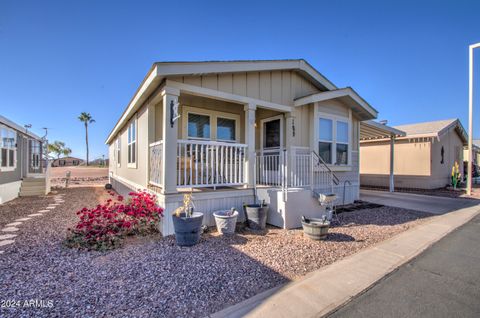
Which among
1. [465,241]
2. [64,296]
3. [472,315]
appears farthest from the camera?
[465,241]

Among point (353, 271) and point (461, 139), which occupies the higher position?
point (461, 139)

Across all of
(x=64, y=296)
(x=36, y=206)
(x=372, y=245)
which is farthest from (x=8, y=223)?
(x=372, y=245)

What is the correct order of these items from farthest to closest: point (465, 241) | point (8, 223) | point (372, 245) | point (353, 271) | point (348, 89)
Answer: point (348, 89), point (8, 223), point (465, 241), point (372, 245), point (353, 271)

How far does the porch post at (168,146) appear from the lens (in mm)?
4672

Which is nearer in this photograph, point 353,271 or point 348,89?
point 353,271

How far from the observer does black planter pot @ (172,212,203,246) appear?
13.0 feet

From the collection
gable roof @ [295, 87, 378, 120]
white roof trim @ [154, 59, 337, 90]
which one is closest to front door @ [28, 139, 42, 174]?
white roof trim @ [154, 59, 337, 90]

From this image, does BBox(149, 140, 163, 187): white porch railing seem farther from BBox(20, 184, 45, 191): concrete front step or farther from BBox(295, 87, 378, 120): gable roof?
BBox(20, 184, 45, 191): concrete front step

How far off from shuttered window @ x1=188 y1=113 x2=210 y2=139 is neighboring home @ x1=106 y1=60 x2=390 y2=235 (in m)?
0.03

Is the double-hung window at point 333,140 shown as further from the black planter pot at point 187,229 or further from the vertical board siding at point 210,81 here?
the black planter pot at point 187,229

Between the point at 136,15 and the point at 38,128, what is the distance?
31.4ft

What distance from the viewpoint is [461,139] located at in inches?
673

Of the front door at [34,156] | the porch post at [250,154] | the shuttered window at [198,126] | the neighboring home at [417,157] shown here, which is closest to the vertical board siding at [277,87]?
the porch post at [250,154]

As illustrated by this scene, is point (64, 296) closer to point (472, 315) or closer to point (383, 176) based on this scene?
point (472, 315)
